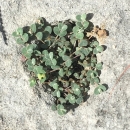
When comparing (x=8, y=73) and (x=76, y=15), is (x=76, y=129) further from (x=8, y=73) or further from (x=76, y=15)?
(x=76, y=15)

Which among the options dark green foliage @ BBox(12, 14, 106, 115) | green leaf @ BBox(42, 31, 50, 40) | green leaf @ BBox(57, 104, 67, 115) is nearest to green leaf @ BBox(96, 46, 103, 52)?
dark green foliage @ BBox(12, 14, 106, 115)

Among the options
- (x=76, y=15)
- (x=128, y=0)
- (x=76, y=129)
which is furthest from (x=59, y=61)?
(x=128, y=0)

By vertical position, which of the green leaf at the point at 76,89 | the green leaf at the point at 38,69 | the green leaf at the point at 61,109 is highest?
the green leaf at the point at 38,69

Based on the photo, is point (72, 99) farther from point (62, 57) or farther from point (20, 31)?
point (20, 31)

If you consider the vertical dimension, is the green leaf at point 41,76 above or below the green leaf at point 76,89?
above

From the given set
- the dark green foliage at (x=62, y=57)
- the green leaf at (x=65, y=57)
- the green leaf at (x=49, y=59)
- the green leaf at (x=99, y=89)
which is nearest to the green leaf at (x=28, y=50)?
the dark green foliage at (x=62, y=57)

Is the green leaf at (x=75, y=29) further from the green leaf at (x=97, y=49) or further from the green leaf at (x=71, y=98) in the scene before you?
the green leaf at (x=71, y=98)

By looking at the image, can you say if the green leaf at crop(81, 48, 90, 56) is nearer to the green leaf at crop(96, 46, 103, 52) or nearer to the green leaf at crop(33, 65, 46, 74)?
the green leaf at crop(96, 46, 103, 52)
